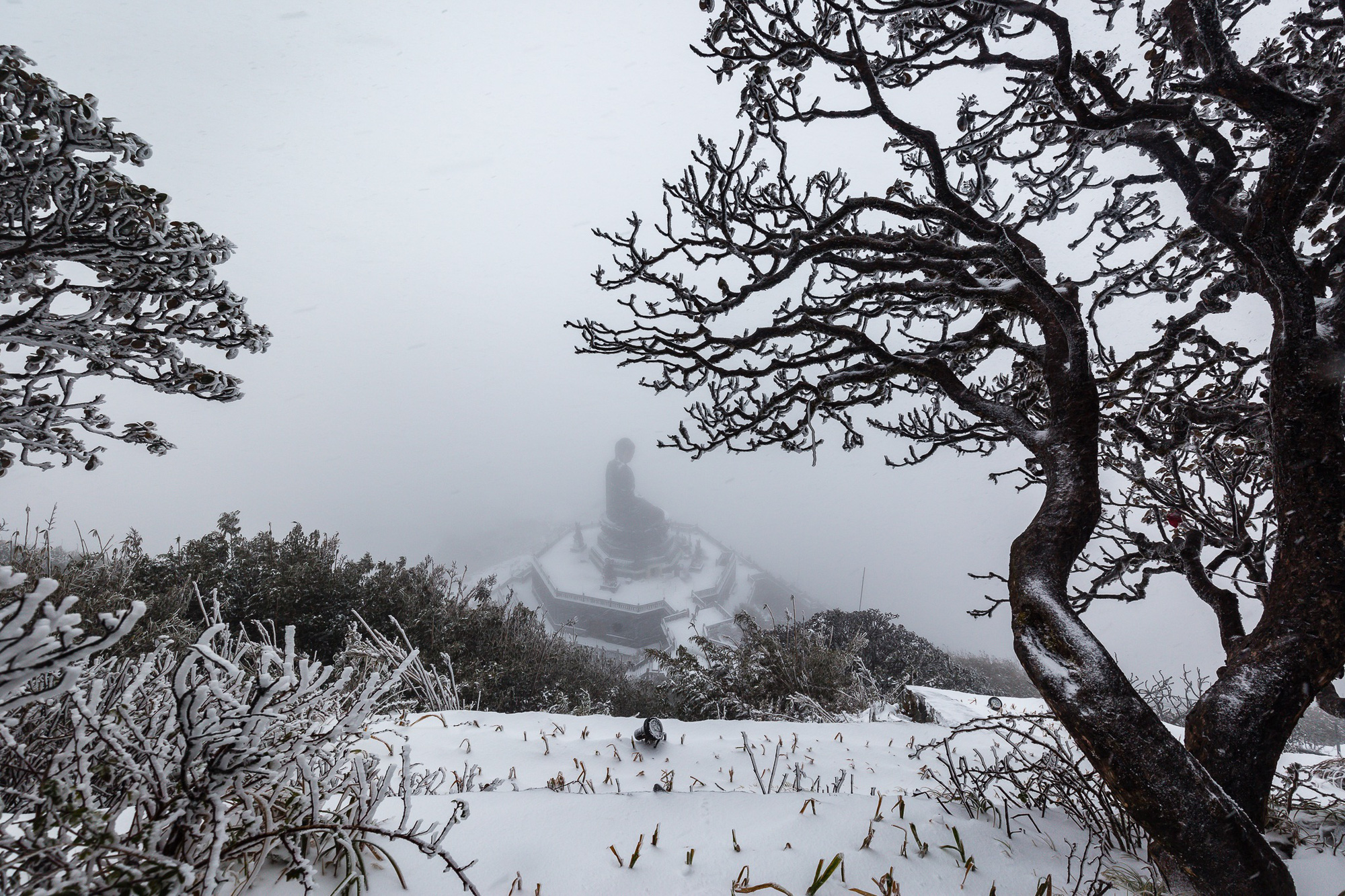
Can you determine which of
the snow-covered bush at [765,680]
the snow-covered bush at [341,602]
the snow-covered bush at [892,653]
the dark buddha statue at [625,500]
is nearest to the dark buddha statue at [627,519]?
the dark buddha statue at [625,500]

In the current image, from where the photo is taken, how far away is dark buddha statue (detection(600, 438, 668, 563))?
1933 inches

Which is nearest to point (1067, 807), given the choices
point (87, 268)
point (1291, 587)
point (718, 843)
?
point (1291, 587)

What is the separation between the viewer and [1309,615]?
2.01 metres

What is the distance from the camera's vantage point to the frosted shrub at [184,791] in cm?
99

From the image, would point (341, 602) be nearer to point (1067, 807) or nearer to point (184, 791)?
point (184, 791)

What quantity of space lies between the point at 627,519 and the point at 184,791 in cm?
4936

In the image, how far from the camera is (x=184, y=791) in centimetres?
121

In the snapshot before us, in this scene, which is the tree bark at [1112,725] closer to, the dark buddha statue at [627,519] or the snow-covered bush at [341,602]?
the snow-covered bush at [341,602]

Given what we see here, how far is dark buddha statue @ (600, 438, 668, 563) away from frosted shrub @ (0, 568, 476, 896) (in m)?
47.5

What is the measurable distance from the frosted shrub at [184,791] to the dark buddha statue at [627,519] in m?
47.5

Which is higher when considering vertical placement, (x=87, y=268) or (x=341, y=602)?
(x=87, y=268)

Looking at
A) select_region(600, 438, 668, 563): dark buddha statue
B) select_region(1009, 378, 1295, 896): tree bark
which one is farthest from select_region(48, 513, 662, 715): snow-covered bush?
select_region(600, 438, 668, 563): dark buddha statue

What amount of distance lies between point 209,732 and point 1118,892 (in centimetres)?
277

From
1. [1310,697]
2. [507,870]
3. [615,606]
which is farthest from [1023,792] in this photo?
[615,606]
